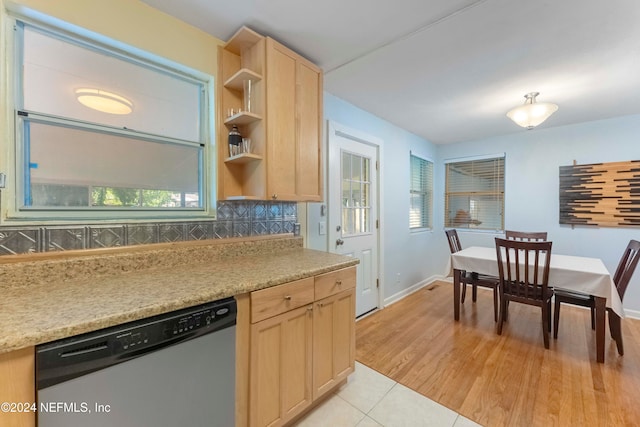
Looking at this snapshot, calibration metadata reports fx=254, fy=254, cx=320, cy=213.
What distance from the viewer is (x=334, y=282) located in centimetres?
164

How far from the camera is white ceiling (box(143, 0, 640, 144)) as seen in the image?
→ 1.44 metres

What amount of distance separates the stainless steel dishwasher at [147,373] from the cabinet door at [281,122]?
0.85 meters

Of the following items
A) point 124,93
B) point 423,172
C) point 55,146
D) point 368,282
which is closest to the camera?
point 55,146

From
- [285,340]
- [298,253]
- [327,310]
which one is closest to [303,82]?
[298,253]

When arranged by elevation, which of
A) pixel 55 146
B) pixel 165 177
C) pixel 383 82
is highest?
pixel 383 82

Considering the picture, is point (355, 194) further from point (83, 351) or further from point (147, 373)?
point (83, 351)

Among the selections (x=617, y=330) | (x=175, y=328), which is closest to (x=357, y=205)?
(x=175, y=328)

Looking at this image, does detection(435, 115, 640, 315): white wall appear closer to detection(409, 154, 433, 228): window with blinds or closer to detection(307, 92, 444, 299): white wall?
detection(409, 154, 433, 228): window with blinds

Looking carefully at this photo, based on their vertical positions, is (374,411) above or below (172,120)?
below

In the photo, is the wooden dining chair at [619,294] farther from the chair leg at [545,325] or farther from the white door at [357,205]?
the white door at [357,205]

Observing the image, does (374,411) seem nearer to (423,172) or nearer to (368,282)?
(368,282)

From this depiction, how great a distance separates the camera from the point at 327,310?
5.26ft

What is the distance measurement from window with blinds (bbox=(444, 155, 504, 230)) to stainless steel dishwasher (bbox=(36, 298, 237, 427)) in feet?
13.9

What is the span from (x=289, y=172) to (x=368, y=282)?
70.8 inches
